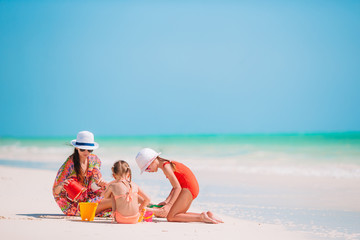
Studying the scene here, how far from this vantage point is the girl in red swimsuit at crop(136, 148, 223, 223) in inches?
204

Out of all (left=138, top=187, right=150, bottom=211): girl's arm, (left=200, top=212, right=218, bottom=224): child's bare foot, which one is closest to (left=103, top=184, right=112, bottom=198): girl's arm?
(left=138, top=187, right=150, bottom=211): girl's arm

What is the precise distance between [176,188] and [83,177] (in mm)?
1091

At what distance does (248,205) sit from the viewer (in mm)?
7012

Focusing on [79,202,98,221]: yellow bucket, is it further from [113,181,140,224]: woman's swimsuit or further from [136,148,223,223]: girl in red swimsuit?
[136,148,223,223]: girl in red swimsuit

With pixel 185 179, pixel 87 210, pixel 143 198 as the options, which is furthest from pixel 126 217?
pixel 185 179

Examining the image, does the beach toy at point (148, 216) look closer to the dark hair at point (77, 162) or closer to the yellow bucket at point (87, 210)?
the yellow bucket at point (87, 210)

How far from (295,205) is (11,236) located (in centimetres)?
442

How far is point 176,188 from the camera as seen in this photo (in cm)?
526

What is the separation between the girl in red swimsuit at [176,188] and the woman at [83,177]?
0.55m

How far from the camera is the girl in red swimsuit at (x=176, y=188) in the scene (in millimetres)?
5180

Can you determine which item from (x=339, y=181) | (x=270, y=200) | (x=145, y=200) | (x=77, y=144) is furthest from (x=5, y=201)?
(x=339, y=181)

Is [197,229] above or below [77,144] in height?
below

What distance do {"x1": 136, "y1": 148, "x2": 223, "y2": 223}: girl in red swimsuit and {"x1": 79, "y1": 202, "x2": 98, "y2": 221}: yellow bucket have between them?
69 cm

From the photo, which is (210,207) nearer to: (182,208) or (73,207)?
(182,208)
